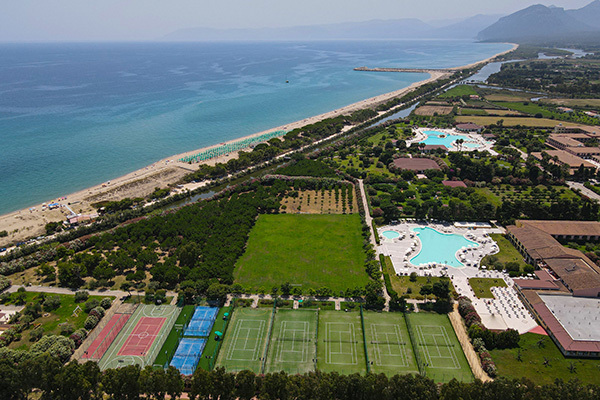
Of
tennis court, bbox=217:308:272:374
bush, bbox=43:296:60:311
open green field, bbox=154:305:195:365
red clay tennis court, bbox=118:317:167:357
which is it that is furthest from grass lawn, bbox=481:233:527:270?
bush, bbox=43:296:60:311

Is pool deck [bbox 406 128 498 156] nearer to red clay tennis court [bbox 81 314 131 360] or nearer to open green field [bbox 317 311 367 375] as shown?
open green field [bbox 317 311 367 375]

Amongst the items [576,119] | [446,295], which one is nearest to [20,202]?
[446,295]

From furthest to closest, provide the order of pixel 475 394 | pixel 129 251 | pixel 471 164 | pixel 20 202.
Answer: pixel 471 164 < pixel 20 202 < pixel 129 251 < pixel 475 394

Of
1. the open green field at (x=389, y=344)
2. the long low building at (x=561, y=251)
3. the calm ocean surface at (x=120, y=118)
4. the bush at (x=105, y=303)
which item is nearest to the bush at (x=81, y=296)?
A: the bush at (x=105, y=303)

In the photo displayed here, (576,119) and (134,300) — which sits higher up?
(576,119)

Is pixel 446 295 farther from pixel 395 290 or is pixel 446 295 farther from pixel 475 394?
pixel 475 394

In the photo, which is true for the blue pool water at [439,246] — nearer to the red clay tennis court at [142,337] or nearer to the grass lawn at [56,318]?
the red clay tennis court at [142,337]
